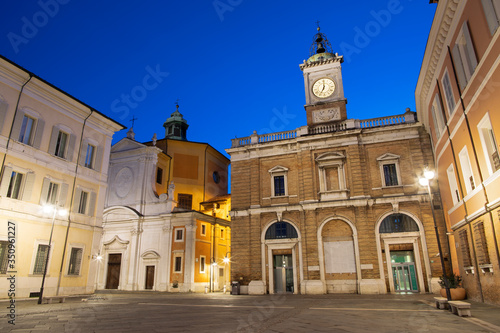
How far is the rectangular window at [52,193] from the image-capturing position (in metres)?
18.8

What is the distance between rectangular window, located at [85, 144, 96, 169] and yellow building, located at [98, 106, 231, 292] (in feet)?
37.0

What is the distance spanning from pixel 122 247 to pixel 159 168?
356 inches

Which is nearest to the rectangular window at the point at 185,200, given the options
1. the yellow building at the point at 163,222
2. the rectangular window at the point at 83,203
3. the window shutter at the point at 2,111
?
the yellow building at the point at 163,222

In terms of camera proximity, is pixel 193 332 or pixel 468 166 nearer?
pixel 193 332

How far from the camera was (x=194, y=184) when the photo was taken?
37.7 metres

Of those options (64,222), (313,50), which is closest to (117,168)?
(64,222)

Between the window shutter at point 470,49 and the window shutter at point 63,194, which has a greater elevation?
the window shutter at point 470,49

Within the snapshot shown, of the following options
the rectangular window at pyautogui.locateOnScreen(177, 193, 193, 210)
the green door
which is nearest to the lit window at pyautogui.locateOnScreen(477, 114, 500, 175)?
the green door

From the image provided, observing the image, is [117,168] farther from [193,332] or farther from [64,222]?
[193,332]

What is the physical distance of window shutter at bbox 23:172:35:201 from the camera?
1750cm

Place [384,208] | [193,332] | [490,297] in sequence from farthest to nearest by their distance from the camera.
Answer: [384,208], [490,297], [193,332]

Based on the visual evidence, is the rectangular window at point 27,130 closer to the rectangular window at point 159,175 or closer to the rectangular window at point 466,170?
the rectangular window at point 159,175

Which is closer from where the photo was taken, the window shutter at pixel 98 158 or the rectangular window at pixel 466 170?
the rectangular window at pixel 466 170

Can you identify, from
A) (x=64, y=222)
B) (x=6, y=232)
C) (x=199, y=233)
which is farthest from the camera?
(x=199, y=233)
